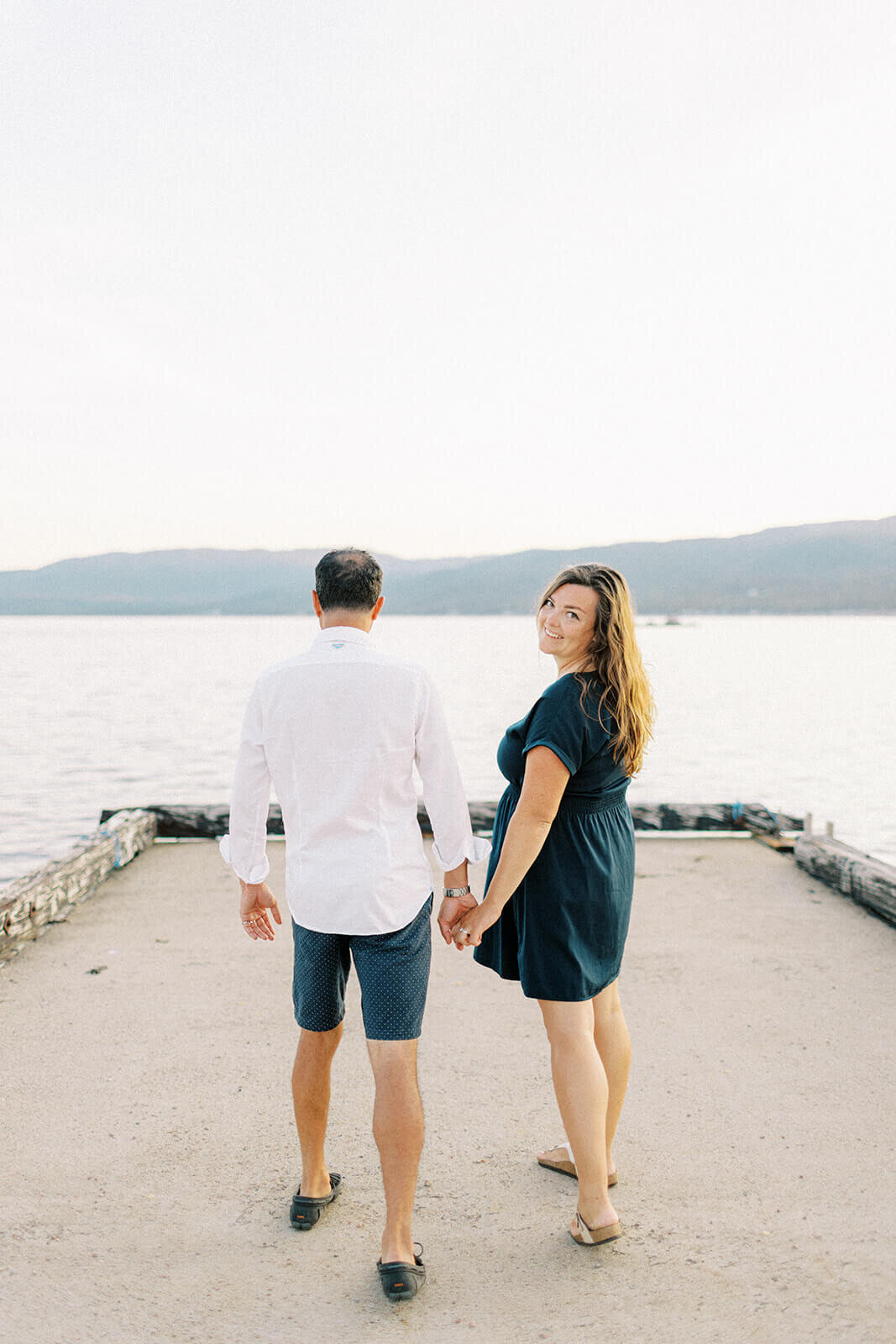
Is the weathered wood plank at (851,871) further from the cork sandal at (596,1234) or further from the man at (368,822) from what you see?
the man at (368,822)

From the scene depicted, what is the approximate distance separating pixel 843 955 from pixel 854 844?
33.7 feet

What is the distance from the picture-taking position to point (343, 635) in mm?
2736

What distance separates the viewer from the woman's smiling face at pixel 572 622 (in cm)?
294

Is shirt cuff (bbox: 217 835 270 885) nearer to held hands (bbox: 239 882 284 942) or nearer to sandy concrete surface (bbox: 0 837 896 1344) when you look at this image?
held hands (bbox: 239 882 284 942)

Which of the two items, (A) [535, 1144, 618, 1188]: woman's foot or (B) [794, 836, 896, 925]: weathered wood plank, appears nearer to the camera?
(A) [535, 1144, 618, 1188]: woman's foot

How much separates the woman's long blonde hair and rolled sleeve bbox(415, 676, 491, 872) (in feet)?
1.40

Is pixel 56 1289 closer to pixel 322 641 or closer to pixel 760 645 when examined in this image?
pixel 322 641

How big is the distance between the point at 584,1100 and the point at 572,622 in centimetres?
140

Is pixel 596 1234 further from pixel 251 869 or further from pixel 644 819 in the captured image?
pixel 644 819

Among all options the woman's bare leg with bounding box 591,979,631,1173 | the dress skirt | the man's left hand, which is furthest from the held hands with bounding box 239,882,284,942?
the woman's bare leg with bounding box 591,979,631,1173

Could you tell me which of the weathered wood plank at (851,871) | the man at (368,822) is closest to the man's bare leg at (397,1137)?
the man at (368,822)

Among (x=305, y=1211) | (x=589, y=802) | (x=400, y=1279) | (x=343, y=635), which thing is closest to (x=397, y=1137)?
(x=400, y=1279)

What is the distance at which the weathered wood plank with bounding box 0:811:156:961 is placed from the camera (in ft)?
18.1

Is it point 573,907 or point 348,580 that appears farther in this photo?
point 573,907
